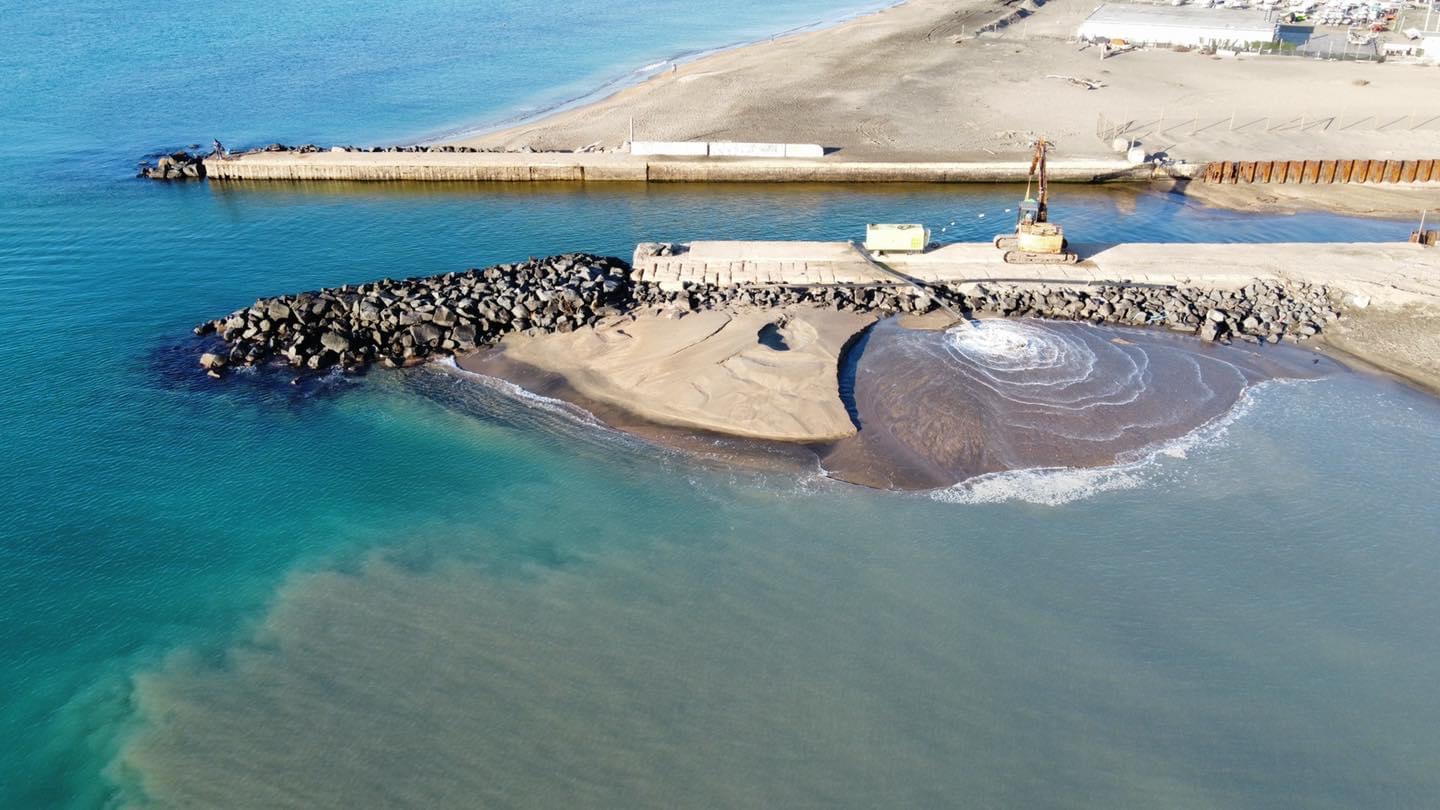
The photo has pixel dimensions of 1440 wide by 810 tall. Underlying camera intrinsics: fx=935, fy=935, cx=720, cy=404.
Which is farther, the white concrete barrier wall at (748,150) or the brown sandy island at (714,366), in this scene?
the white concrete barrier wall at (748,150)

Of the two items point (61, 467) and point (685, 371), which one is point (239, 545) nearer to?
point (61, 467)

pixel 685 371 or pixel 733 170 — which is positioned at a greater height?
pixel 733 170

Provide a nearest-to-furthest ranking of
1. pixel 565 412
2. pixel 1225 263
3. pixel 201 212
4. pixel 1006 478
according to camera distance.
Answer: pixel 1006 478, pixel 565 412, pixel 1225 263, pixel 201 212

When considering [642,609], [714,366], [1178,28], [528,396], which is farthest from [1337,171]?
[642,609]

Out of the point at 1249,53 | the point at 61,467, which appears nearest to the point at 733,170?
the point at 61,467

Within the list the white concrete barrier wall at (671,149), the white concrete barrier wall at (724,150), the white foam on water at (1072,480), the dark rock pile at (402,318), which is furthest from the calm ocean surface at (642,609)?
the white concrete barrier wall at (724,150)

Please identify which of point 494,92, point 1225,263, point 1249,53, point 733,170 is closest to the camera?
point 1225,263

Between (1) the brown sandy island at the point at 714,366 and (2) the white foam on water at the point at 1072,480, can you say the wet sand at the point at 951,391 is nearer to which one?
(1) the brown sandy island at the point at 714,366
